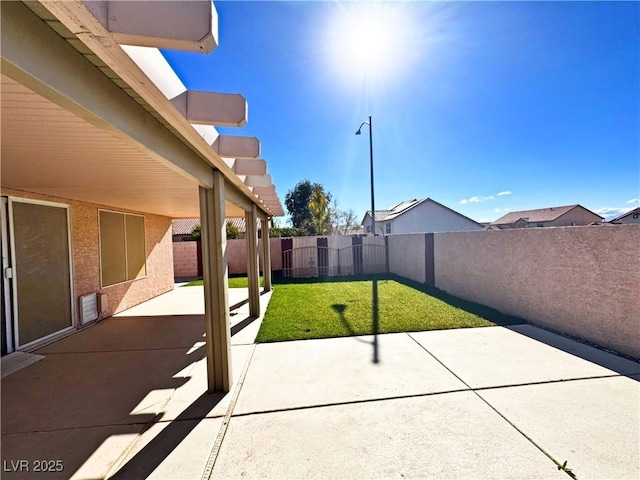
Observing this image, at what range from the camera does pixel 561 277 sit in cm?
470

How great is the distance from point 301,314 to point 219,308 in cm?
314

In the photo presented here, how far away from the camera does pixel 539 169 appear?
1722 centimetres

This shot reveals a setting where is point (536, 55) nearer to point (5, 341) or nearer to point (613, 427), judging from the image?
point (613, 427)

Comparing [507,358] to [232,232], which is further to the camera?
[232,232]

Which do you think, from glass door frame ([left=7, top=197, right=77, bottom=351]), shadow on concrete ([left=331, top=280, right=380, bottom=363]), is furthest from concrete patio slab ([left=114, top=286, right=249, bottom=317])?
shadow on concrete ([left=331, top=280, right=380, bottom=363])

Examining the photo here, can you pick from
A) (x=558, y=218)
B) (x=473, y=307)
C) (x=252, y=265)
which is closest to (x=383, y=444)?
(x=252, y=265)

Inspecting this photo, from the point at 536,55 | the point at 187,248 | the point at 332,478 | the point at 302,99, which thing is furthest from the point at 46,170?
the point at 187,248

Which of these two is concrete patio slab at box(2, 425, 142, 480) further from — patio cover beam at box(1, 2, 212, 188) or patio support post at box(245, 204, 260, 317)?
patio support post at box(245, 204, 260, 317)

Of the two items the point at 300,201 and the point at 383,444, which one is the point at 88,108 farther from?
the point at 300,201

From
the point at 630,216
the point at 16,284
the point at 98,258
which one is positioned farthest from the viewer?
the point at 630,216

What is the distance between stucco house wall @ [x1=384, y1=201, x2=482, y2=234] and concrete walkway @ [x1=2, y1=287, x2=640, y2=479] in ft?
63.6

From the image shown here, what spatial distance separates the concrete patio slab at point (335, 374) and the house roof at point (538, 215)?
3875 centimetres

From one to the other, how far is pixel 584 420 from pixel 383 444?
1899mm

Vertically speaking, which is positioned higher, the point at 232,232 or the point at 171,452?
A: the point at 232,232
